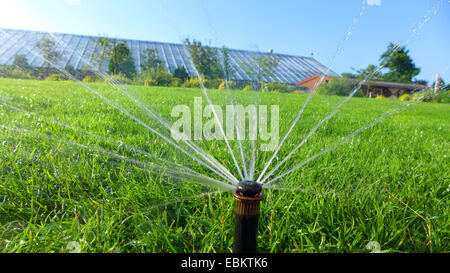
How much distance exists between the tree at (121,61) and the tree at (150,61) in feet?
4.44

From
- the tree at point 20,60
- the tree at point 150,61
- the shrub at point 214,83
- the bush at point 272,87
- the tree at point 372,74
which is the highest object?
the tree at point 150,61

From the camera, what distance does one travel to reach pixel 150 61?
25.5 m

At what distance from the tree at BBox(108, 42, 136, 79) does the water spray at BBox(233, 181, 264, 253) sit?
21863 mm

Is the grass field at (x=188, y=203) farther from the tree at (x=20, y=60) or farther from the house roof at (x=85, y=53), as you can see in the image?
the tree at (x=20, y=60)

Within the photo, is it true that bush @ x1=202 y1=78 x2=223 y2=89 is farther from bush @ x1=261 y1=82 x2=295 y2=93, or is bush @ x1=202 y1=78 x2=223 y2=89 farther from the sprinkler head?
the sprinkler head

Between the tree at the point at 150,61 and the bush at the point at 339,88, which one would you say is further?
the tree at the point at 150,61

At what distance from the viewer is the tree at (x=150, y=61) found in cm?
2460

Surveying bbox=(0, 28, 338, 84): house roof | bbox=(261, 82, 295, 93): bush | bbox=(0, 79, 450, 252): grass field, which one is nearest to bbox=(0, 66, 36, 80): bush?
bbox=(0, 28, 338, 84): house roof

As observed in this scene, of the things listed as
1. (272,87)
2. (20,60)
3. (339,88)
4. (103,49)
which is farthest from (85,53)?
(339,88)

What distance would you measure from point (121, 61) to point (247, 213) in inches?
989

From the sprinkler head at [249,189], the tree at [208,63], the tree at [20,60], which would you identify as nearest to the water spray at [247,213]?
the sprinkler head at [249,189]

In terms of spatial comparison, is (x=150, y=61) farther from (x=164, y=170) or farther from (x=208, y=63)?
(x=164, y=170)
